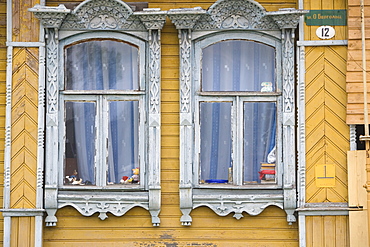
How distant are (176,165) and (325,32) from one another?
2.36 metres

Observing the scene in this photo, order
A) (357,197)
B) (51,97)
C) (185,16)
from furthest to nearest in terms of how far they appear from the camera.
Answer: (51,97) → (185,16) → (357,197)

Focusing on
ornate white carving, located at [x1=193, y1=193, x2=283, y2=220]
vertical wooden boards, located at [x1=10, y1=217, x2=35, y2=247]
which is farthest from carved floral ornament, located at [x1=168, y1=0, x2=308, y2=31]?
vertical wooden boards, located at [x1=10, y1=217, x2=35, y2=247]

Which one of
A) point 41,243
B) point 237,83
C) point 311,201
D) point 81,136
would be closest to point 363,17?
point 237,83

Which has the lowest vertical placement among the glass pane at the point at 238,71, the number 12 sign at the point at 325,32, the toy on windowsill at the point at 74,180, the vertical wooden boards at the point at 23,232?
the vertical wooden boards at the point at 23,232

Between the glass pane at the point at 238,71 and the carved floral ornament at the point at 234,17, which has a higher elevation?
the carved floral ornament at the point at 234,17

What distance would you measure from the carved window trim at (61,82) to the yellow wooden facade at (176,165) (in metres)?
0.12

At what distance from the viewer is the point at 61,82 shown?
8109mm

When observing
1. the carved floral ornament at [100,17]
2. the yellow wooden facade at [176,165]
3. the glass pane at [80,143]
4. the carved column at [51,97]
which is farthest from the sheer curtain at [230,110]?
the carved column at [51,97]

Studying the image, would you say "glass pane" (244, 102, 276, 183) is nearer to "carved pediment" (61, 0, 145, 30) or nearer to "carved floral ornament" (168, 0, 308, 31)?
"carved floral ornament" (168, 0, 308, 31)

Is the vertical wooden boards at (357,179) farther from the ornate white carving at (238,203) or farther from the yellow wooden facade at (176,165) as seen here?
the ornate white carving at (238,203)

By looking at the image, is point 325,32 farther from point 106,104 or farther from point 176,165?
point 106,104

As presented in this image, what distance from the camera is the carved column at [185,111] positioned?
26.1 ft

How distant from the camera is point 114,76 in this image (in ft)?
26.9

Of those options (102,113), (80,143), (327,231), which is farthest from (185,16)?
(327,231)
